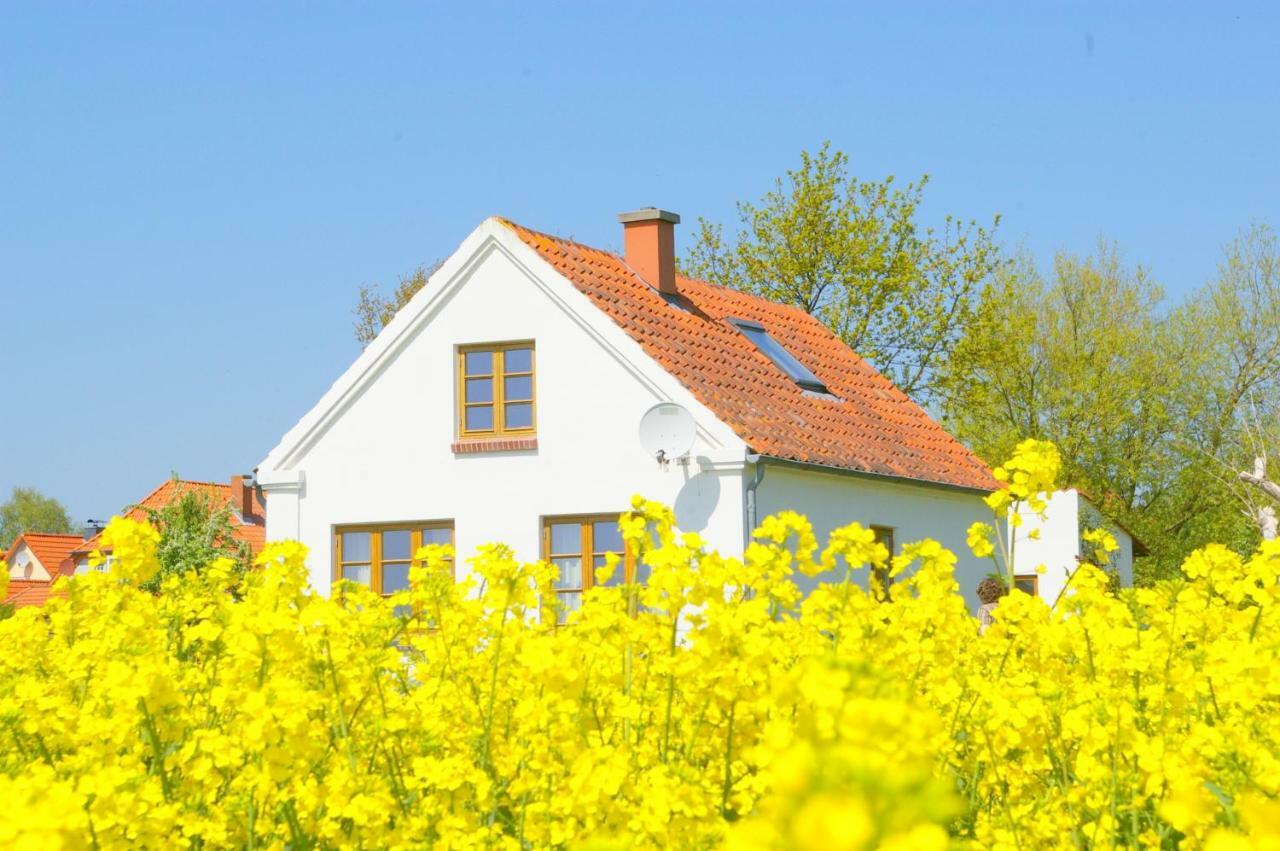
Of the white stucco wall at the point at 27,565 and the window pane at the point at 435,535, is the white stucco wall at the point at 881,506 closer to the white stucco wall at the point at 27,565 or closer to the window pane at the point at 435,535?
the window pane at the point at 435,535

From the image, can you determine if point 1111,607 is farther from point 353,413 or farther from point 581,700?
point 353,413

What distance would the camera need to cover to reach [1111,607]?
579 centimetres

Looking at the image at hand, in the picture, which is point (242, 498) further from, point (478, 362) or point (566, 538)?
point (566, 538)

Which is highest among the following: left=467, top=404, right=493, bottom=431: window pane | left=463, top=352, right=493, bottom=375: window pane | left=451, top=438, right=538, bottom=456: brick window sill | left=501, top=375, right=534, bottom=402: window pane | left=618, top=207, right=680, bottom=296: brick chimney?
left=618, top=207, right=680, bottom=296: brick chimney

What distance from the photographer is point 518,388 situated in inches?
749

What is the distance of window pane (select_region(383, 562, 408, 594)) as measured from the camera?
62.3 ft

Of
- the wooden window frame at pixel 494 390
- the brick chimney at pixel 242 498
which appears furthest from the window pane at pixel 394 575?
the brick chimney at pixel 242 498

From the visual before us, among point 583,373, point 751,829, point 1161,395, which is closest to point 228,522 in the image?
point 583,373

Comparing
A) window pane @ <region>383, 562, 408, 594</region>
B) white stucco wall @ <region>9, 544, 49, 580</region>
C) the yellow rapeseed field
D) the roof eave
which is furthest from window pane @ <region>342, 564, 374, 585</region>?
white stucco wall @ <region>9, 544, 49, 580</region>

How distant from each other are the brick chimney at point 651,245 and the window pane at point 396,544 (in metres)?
4.42

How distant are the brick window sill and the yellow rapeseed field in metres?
12.6

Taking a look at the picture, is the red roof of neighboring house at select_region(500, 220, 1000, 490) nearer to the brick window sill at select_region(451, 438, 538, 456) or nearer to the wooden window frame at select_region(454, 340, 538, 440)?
the wooden window frame at select_region(454, 340, 538, 440)

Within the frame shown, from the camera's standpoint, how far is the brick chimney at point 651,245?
69.4 ft

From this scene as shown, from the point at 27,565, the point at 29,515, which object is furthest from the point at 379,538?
the point at 29,515
